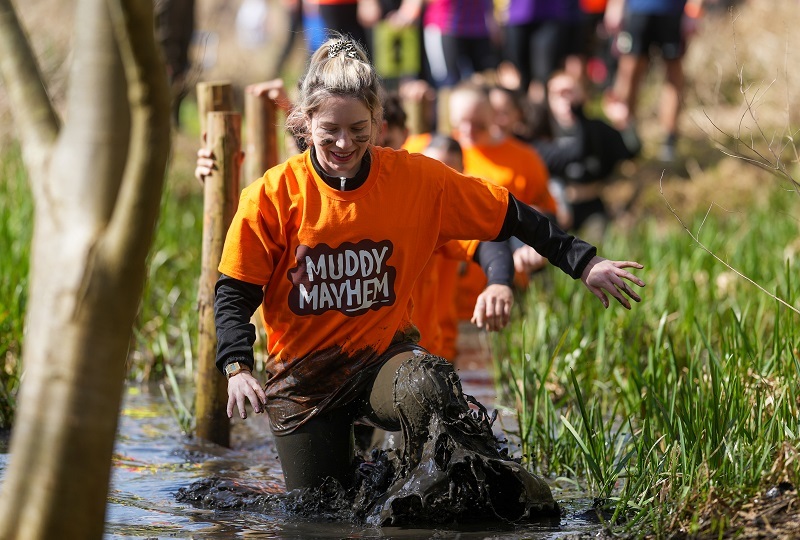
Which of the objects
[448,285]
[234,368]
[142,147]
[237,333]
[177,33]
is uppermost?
[177,33]

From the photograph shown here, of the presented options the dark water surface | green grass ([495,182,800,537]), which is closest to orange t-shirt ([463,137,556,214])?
green grass ([495,182,800,537])

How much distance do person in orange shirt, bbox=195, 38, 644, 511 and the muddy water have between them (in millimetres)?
159

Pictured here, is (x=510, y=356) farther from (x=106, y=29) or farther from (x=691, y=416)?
(x=106, y=29)

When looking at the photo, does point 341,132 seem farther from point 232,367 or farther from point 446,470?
point 446,470

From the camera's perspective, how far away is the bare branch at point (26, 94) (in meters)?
2.92

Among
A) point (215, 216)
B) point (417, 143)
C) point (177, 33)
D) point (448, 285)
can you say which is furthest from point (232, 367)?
point (177, 33)

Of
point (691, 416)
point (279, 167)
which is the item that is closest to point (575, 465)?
point (691, 416)

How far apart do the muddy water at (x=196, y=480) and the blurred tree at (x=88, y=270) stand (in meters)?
1.08

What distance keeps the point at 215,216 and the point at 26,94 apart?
2.13 meters

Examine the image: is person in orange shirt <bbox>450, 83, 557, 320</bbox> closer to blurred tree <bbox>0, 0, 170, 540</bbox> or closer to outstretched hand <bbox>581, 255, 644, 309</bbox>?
outstretched hand <bbox>581, 255, 644, 309</bbox>

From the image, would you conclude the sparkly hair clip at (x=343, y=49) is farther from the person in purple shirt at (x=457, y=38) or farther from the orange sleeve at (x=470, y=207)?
the person in purple shirt at (x=457, y=38)

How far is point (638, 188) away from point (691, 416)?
27.2ft

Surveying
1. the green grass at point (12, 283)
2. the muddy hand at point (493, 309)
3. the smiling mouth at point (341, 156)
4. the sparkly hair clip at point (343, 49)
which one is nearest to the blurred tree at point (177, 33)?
the green grass at point (12, 283)

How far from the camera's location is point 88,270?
9.04 feet
